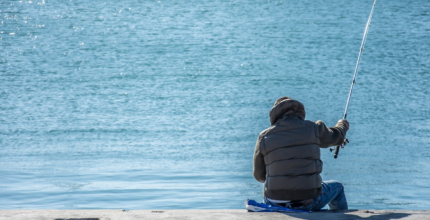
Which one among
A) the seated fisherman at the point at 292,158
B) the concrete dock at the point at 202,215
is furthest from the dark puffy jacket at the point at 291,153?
the concrete dock at the point at 202,215

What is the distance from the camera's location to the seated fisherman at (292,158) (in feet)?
11.0

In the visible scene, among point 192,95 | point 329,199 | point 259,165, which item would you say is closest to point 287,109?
point 259,165

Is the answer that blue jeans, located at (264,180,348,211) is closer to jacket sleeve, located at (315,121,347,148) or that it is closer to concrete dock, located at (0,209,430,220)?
concrete dock, located at (0,209,430,220)

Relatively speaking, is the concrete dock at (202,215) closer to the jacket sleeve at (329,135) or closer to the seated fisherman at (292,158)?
the seated fisherman at (292,158)

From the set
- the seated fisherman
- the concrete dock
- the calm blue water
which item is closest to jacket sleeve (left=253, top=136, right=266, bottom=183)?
the seated fisherman

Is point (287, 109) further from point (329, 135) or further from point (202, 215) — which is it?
point (202, 215)

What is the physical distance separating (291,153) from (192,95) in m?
10.5

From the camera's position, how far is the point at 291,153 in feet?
11.0

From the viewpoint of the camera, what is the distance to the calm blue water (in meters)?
6.00

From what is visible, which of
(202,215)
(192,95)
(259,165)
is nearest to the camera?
(202,215)

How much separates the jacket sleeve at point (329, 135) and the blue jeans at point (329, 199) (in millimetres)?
255

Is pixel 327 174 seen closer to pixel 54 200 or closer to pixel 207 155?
pixel 207 155

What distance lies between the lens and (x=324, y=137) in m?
3.52

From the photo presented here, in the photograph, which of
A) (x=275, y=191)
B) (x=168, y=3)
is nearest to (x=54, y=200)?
(x=275, y=191)
